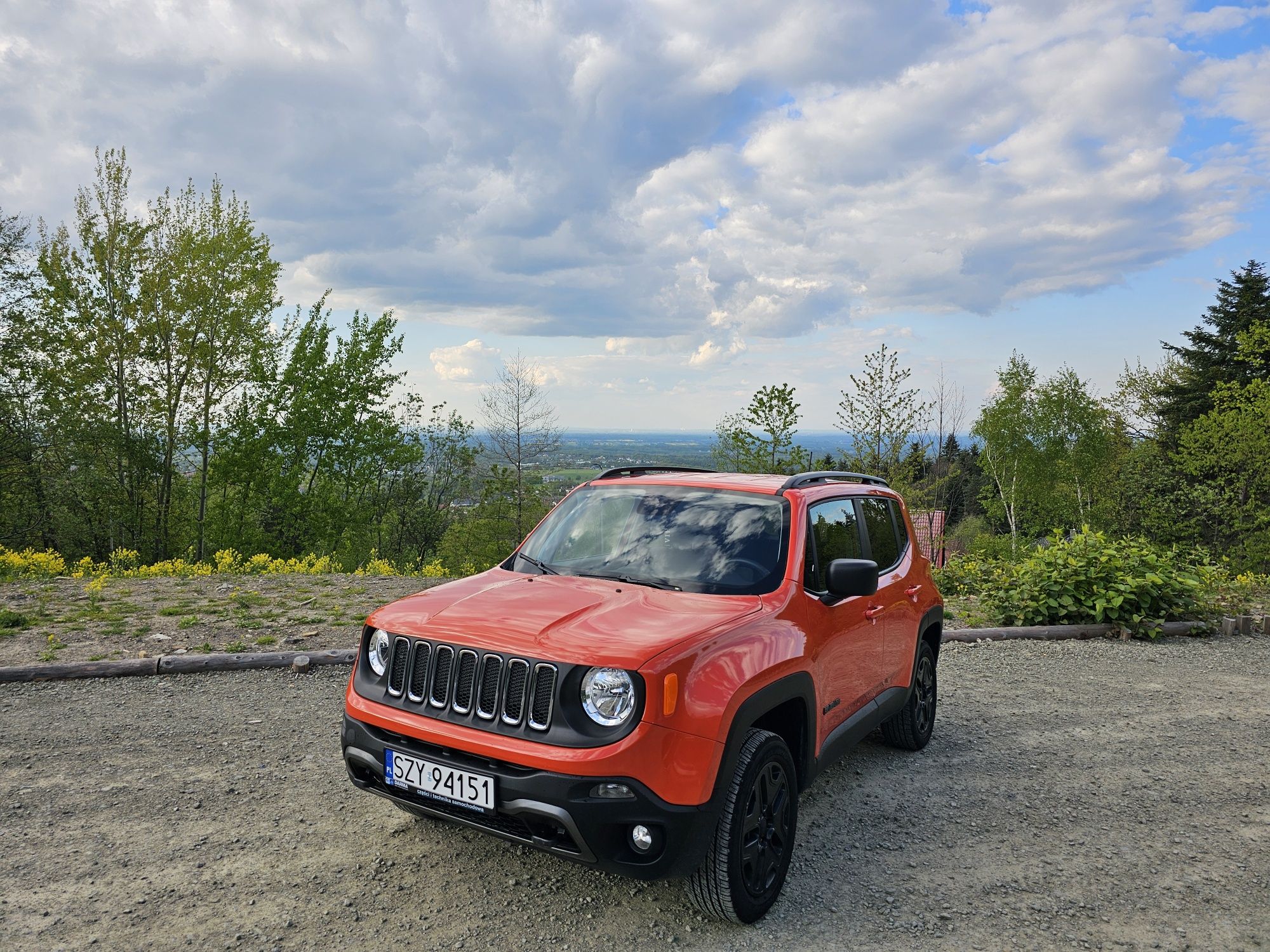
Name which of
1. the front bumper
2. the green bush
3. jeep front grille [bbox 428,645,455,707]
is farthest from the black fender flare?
the green bush

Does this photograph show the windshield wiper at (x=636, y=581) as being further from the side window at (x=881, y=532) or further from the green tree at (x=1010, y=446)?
the green tree at (x=1010, y=446)

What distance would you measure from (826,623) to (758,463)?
9.48 m

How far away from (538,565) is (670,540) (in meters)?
0.72

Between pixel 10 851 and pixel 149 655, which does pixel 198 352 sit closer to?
pixel 149 655

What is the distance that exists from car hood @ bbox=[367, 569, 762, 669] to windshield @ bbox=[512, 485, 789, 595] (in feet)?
0.48

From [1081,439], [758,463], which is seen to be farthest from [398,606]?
[1081,439]

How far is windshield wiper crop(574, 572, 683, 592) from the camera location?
3867mm

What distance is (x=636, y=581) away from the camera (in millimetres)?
3959

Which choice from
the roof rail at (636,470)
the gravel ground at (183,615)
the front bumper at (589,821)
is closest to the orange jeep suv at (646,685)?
the front bumper at (589,821)

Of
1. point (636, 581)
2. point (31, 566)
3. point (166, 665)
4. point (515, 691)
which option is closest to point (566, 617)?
point (515, 691)

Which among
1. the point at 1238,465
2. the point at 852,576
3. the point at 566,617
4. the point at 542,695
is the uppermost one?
the point at 1238,465

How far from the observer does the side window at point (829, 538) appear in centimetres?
412

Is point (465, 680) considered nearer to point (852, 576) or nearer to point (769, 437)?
point (852, 576)

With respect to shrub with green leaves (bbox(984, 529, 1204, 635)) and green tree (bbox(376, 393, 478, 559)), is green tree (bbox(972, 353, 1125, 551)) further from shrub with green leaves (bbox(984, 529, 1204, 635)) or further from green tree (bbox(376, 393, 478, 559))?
shrub with green leaves (bbox(984, 529, 1204, 635))
